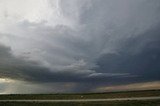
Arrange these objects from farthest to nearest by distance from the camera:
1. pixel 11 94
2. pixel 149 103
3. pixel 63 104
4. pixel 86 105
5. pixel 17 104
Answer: pixel 11 94, pixel 17 104, pixel 63 104, pixel 86 105, pixel 149 103

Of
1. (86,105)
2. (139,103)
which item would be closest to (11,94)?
(86,105)

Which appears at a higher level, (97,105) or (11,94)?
(11,94)

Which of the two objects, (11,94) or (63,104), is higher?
(11,94)

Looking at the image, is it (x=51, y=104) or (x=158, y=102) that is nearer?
(x=158, y=102)

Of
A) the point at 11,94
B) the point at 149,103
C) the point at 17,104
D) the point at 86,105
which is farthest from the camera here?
the point at 11,94

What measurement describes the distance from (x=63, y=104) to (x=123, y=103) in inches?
476

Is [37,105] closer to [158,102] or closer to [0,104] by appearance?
[0,104]

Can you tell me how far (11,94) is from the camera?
303 ft

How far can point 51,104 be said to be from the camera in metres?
58.4

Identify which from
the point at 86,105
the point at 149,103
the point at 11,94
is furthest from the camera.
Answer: the point at 11,94

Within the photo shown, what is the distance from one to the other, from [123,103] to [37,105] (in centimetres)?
1713

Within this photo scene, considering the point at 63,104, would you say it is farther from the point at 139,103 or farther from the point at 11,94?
the point at 11,94

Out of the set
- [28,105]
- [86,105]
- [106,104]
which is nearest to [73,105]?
[86,105]

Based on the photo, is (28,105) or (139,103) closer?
(139,103)
